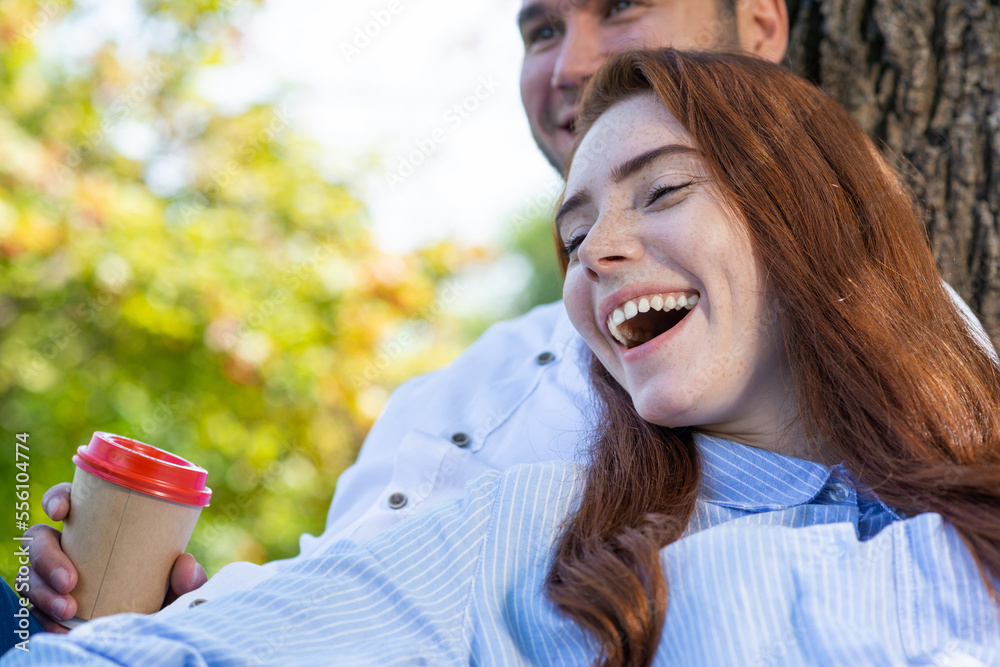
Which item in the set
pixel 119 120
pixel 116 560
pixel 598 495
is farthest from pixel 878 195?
pixel 119 120

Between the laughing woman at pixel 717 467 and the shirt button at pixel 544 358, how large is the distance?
1.90 ft

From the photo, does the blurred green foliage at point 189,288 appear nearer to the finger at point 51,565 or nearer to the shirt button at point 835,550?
the finger at point 51,565

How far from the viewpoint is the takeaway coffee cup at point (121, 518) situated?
1.52 m

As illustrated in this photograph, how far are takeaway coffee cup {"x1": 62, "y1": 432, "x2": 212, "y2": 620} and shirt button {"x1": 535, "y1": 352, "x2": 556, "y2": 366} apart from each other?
1.04 metres

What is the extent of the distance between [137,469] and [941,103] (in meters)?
2.27

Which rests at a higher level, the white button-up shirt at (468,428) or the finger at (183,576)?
the finger at (183,576)

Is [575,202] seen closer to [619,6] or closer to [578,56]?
[578,56]

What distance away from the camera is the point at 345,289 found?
4.66 meters

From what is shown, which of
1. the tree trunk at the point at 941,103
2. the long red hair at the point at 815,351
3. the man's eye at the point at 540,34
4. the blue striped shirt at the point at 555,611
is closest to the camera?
the blue striped shirt at the point at 555,611

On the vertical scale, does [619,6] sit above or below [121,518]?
above

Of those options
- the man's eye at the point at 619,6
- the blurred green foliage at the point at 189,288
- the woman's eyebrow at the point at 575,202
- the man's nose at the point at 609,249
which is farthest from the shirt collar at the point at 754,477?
the blurred green foliage at the point at 189,288

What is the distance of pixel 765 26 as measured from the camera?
2520mm

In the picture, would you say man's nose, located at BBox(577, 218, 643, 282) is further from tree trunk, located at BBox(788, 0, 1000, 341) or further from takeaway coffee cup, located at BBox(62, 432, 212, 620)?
tree trunk, located at BBox(788, 0, 1000, 341)

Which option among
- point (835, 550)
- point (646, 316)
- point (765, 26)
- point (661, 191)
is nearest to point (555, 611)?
point (835, 550)
